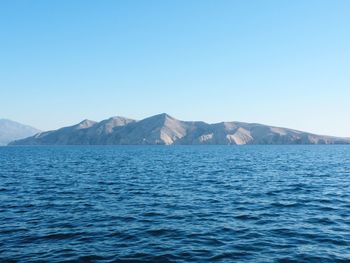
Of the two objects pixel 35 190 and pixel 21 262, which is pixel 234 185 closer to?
pixel 35 190

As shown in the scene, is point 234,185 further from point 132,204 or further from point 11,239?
point 11,239

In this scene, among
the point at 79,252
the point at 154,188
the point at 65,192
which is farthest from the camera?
the point at 154,188

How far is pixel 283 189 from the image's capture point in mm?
43719

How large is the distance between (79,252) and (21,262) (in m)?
3.07

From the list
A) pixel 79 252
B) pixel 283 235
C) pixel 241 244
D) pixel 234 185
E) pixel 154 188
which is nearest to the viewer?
pixel 79 252

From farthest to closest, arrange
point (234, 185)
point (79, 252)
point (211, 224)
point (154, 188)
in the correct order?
point (234, 185)
point (154, 188)
point (211, 224)
point (79, 252)

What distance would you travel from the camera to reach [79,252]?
19.5 m

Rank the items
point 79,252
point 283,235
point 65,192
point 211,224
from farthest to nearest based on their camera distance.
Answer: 1. point 65,192
2. point 211,224
3. point 283,235
4. point 79,252

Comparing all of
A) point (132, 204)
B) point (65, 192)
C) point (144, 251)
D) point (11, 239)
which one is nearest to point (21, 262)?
point (11, 239)

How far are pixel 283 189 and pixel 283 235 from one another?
21980 mm

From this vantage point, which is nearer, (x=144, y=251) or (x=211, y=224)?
(x=144, y=251)

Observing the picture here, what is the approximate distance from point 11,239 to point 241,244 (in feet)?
48.5

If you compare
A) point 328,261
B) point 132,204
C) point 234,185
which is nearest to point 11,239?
point 132,204

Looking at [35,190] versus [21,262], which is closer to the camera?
[21,262]
